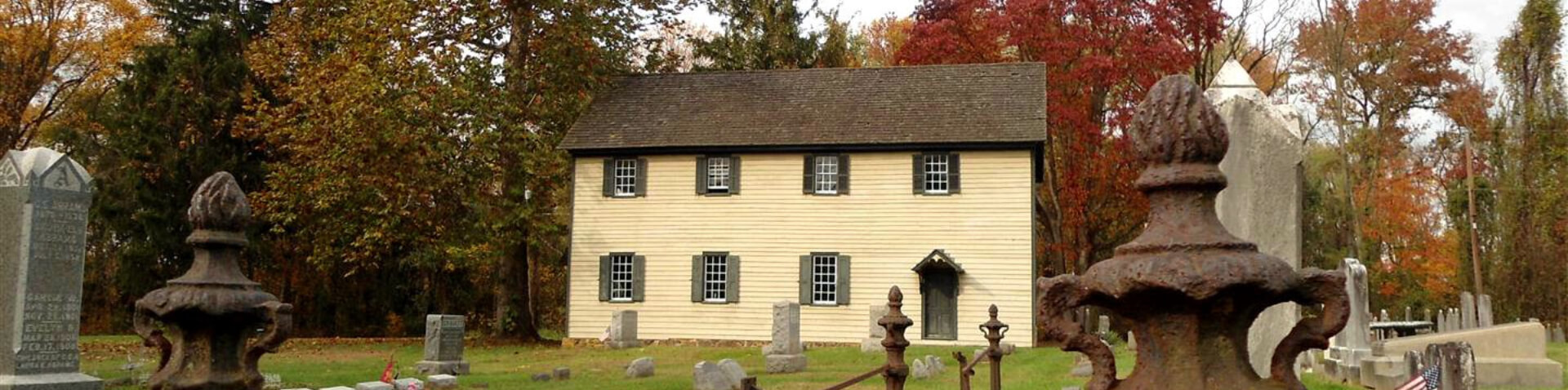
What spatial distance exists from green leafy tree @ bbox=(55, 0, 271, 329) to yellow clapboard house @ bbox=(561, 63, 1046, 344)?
10.8 metres

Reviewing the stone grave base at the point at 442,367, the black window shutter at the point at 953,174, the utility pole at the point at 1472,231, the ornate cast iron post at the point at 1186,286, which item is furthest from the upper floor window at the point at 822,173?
the ornate cast iron post at the point at 1186,286

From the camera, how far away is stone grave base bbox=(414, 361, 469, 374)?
19.8 m

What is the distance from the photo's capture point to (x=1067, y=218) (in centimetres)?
3681

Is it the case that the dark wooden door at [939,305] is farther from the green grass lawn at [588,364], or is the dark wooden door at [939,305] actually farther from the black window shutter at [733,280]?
the black window shutter at [733,280]

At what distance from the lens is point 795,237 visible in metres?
28.9

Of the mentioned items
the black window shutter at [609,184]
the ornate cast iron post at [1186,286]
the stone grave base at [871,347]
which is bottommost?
the stone grave base at [871,347]

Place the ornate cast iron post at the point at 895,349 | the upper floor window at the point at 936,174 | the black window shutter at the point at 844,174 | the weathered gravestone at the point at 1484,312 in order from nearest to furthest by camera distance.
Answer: the ornate cast iron post at the point at 895,349 < the weathered gravestone at the point at 1484,312 < the upper floor window at the point at 936,174 < the black window shutter at the point at 844,174

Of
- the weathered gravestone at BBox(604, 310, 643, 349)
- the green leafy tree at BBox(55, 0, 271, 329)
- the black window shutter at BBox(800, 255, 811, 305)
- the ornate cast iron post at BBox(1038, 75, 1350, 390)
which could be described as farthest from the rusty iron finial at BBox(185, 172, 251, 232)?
the green leafy tree at BBox(55, 0, 271, 329)

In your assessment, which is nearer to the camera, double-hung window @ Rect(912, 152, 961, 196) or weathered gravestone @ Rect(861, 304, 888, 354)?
weathered gravestone @ Rect(861, 304, 888, 354)

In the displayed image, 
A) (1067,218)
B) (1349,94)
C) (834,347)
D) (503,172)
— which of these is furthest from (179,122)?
(1349,94)

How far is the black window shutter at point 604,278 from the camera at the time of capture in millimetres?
29766

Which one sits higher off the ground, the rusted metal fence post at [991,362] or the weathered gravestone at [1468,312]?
the weathered gravestone at [1468,312]

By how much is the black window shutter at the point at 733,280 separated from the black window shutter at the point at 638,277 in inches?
81.7

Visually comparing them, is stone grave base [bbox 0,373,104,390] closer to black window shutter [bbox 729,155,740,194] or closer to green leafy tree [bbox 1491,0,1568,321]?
black window shutter [bbox 729,155,740,194]
